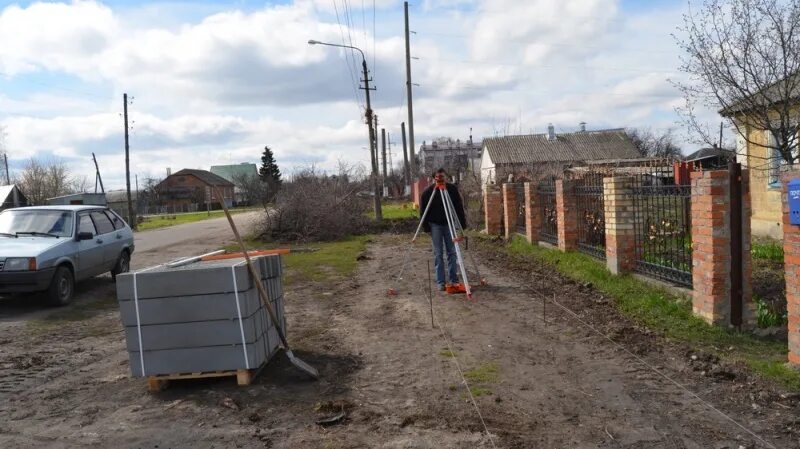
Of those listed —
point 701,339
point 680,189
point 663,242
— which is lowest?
point 701,339

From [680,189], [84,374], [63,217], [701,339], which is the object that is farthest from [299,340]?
[63,217]

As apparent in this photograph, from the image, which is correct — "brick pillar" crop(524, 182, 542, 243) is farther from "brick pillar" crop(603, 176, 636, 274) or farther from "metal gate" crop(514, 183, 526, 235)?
"brick pillar" crop(603, 176, 636, 274)

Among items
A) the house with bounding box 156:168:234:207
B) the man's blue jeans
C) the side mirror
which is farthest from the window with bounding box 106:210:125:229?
the house with bounding box 156:168:234:207

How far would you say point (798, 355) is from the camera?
5.39 m

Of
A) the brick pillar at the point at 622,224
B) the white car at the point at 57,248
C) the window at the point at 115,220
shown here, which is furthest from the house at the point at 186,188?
the brick pillar at the point at 622,224

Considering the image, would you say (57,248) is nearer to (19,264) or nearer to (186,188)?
(19,264)

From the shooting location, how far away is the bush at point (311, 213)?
22.1 m

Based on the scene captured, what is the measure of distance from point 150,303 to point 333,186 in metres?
19.3

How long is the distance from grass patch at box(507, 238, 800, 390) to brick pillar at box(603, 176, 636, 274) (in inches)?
9.8

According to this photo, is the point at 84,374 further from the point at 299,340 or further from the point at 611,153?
the point at 611,153

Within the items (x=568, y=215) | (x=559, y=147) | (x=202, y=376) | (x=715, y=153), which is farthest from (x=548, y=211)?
(x=559, y=147)

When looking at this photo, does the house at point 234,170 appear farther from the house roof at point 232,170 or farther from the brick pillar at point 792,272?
the brick pillar at point 792,272

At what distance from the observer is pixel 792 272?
5492 mm

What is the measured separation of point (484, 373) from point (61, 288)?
23.4ft
